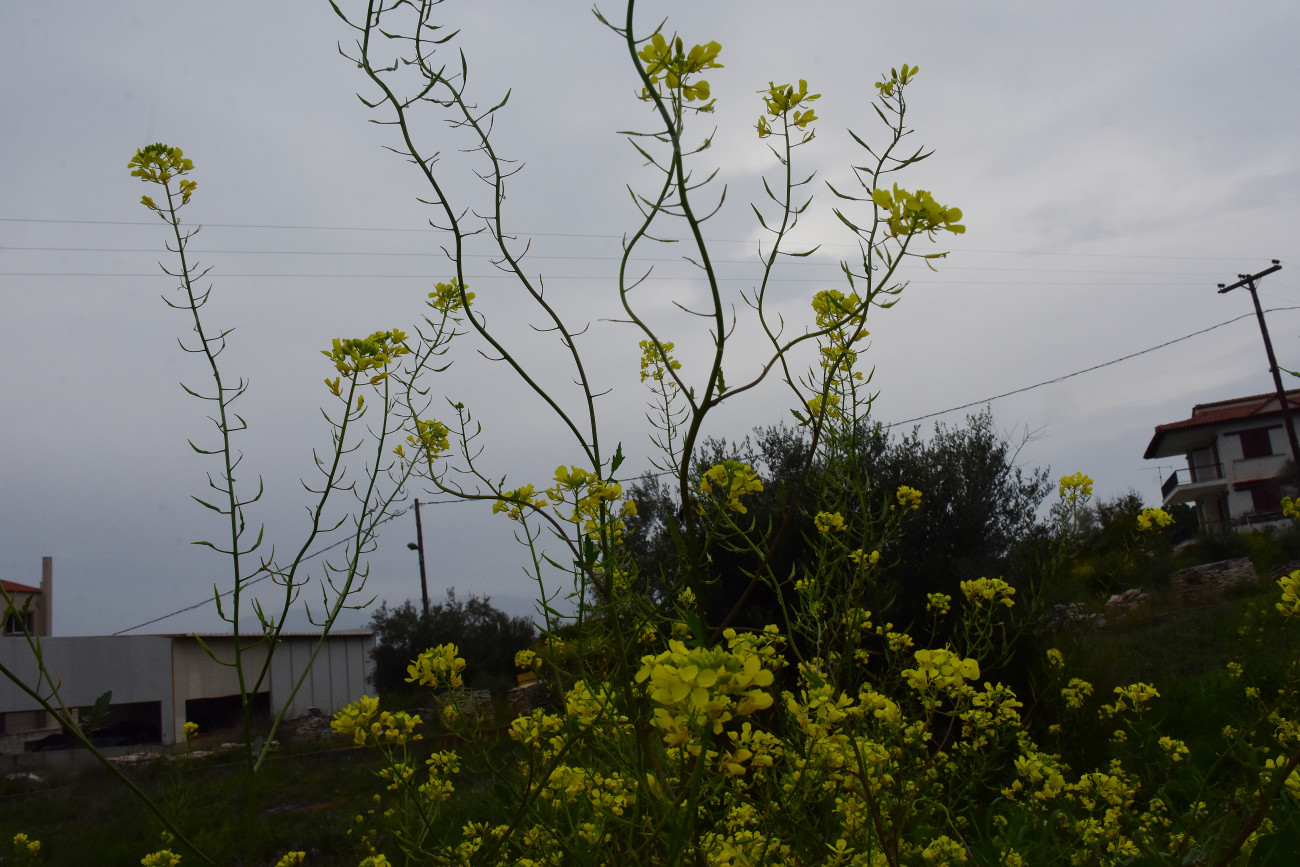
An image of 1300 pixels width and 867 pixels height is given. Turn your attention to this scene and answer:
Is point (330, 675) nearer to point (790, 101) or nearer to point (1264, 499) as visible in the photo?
point (790, 101)

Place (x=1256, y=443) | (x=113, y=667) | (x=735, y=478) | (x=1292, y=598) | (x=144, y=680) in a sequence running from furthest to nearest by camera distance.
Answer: (x=1256, y=443), (x=144, y=680), (x=113, y=667), (x=1292, y=598), (x=735, y=478)

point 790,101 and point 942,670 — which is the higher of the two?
point 790,101

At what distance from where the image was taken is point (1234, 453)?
29.8 metres

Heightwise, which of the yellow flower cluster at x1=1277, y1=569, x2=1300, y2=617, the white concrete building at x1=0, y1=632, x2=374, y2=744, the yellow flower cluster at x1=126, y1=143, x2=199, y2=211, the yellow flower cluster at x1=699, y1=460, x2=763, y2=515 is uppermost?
the yellow flower cluster at x1=126, y1=143, x2=199, y2=211

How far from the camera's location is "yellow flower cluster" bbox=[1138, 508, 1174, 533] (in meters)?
3.39

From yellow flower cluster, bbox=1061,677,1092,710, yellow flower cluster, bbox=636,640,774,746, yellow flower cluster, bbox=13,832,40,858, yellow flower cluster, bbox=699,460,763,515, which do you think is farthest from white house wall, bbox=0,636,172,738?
yellow flower cluster, bbox=636,640,774,746

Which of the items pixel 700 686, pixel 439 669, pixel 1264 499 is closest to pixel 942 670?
pixel 700 686

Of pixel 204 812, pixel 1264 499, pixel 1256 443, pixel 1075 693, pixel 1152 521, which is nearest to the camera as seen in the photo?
pixel 1152 521

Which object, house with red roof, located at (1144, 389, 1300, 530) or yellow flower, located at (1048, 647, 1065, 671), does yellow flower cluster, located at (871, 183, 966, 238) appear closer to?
yellow flower, located at (1048, 647, 1065, 671)

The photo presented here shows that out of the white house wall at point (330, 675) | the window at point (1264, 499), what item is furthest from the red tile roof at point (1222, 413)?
the white house wall at point (330, 675)

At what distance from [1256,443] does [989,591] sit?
3326 cm

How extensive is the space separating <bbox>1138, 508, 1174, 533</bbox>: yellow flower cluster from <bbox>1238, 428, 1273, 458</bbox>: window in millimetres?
31571

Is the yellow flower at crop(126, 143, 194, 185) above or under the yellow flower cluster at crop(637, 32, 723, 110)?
above

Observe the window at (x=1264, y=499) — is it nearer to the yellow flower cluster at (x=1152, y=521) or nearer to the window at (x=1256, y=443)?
the window at (x=1256, y=443)
